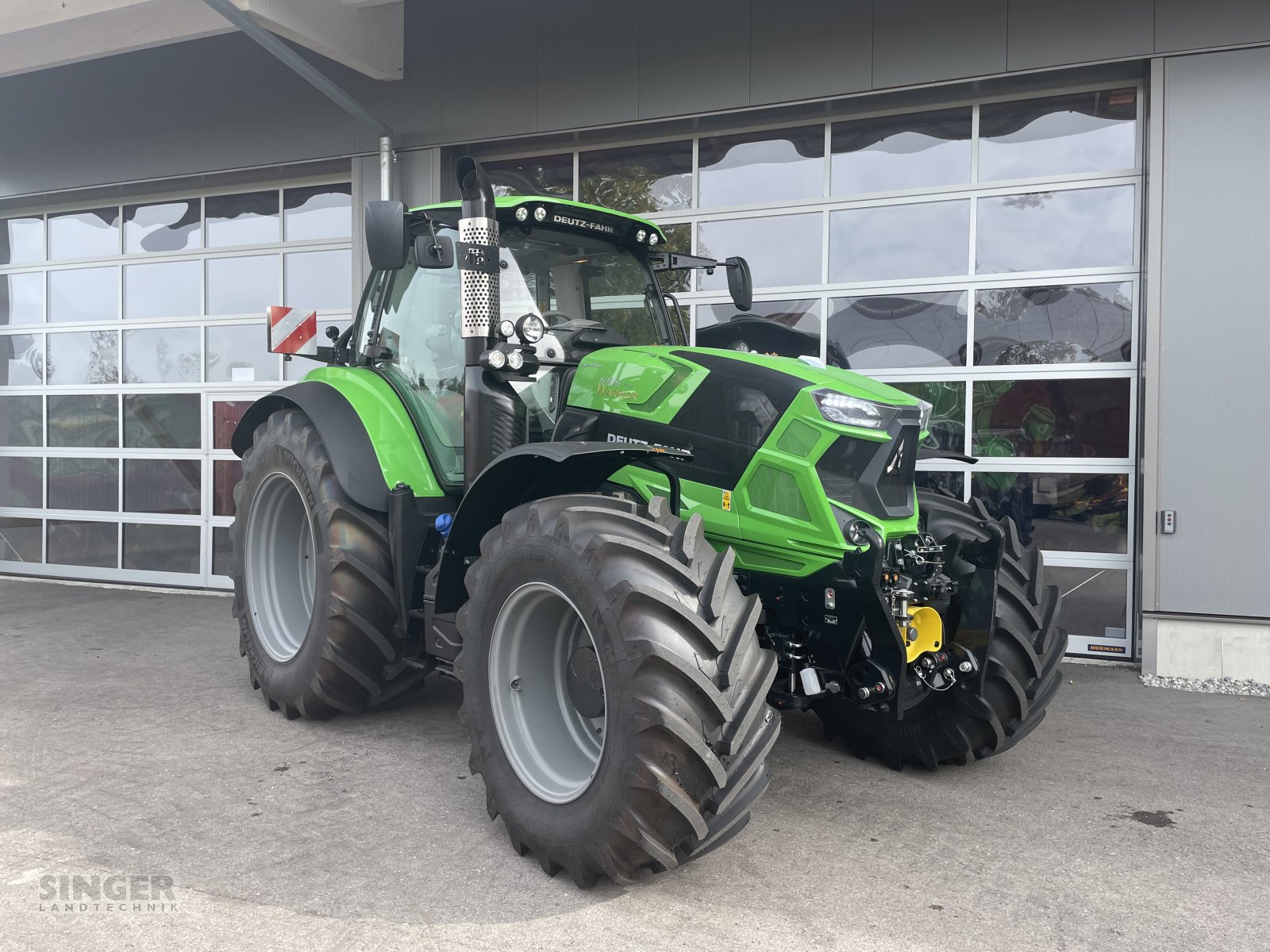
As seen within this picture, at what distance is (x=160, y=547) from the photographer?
30.3 ft

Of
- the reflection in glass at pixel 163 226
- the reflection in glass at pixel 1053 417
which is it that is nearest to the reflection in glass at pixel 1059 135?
the reflection in glass at pixel 1053 417

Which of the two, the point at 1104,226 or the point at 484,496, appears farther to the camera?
the point at 1104,226

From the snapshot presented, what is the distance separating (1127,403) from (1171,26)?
2.30 meters

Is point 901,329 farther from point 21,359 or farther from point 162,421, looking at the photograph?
point 21,359

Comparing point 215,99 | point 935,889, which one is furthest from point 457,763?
point 215,99

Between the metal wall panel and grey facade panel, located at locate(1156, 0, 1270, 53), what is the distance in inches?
3.7

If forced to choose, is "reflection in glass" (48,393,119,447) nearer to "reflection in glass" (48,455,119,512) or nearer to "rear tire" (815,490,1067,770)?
"reflection in glass" (48,455,119,512)

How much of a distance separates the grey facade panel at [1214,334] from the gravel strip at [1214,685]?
0.40 metres

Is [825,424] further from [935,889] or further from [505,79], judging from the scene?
[505,79]

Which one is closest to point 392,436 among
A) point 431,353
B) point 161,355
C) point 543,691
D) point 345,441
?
point 345,441

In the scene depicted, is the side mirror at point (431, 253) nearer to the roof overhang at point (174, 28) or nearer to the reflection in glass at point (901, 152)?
the roof overhang at point (174, 28)

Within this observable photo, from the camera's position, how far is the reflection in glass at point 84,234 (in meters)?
9.61

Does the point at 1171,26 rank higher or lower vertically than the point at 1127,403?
higher

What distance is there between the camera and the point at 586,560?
2.93 m
